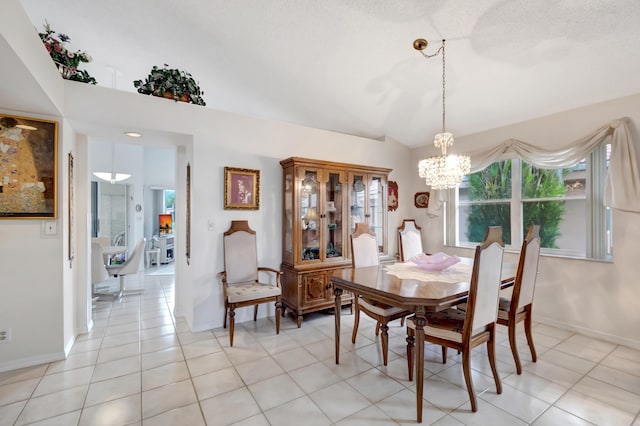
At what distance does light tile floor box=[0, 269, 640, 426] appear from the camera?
178cm

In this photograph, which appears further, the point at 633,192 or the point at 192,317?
the point at 192,317

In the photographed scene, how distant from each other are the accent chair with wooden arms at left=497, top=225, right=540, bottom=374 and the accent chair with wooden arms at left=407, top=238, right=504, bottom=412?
313mm

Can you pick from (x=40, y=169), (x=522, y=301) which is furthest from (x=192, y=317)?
(x=522, y=301)

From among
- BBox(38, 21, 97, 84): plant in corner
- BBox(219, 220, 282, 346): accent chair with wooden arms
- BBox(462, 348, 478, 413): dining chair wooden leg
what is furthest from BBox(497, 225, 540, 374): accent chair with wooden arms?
BBox(38, 21, 97, 84): plant in corner

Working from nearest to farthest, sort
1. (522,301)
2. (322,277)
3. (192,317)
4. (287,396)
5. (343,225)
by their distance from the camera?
(287,396) → (522,301) → (192,317) → (322,277) → (343,225)

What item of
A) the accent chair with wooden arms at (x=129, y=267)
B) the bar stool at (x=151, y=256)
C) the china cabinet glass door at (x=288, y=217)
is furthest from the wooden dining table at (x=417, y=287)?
the bar stool at (x=151, y=256)

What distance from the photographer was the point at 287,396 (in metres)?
1.98

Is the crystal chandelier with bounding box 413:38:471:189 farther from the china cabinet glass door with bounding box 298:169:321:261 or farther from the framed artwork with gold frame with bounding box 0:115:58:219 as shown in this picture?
the framed artwork with gold frame with bounding box 0:115:58:219

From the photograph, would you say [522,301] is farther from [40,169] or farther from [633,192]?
[40,169]

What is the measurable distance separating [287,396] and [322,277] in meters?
1.53

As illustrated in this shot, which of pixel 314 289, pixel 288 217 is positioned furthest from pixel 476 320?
pixel 288 217

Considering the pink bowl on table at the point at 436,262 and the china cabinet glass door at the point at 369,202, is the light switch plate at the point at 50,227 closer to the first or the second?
the china cabinet glass door at the point at 369,202

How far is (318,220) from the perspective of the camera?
351cm

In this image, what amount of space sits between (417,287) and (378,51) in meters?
2.15
